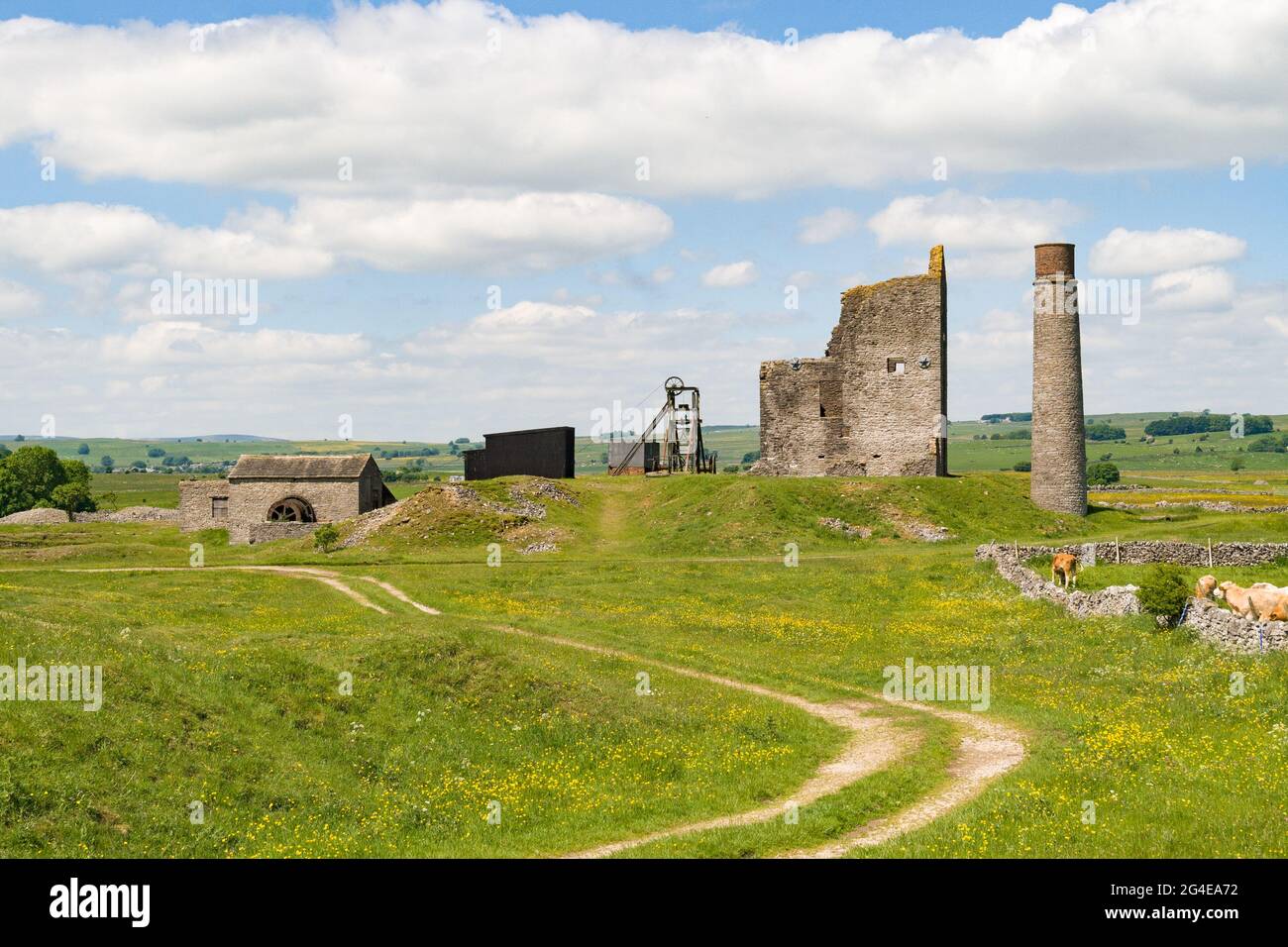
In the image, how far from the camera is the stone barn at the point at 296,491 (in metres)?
70.6

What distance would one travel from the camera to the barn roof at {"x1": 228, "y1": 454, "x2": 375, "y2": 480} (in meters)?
71.3

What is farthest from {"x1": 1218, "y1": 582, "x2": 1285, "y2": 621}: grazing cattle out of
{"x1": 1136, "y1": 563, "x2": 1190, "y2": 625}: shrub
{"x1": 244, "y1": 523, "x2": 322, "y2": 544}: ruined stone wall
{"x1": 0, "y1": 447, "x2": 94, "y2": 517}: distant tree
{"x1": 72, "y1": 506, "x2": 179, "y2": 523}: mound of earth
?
{"x1": 0, "y1": 447, "x2": 94, "y2": 517}: distant tree

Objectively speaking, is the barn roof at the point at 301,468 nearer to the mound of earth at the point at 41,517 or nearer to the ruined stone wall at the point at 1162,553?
the mound of earth at the point at 41,517

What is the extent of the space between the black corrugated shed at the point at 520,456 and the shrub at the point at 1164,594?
50.0 metres

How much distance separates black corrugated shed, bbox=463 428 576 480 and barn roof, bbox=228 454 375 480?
7.86 meters

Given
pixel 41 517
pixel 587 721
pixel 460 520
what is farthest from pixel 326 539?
pixel 41 517

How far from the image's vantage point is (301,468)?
7231 centimetres

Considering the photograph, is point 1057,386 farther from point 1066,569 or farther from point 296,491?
point 296,491

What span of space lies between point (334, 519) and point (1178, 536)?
4744cm

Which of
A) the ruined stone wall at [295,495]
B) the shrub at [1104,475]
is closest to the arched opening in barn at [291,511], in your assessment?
the ruined stone wall at [295,495]

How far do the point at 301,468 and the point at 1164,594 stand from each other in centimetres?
5477

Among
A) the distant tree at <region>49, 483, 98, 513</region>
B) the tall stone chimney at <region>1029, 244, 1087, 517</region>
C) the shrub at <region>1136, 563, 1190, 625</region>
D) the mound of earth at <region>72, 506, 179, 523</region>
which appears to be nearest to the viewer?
the shrub at <region>1136, 563, 1190, 625</region>

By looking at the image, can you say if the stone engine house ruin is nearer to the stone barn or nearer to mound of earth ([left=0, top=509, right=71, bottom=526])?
the stone barn
